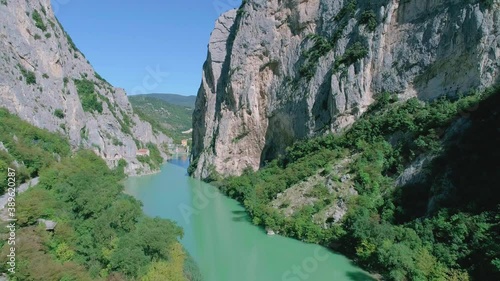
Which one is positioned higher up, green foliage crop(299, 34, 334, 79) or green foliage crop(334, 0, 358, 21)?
green foliage crop(334, 0, 358, 21)

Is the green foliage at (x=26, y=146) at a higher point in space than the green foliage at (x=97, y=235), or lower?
higher

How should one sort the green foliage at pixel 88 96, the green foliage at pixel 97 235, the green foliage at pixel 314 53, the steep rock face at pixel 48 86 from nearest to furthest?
the green foliage at pixel 97 235
the steep rock face at pixel 48 86
the green foliage at pixel 314 53
the green foliage at pixel 88 96

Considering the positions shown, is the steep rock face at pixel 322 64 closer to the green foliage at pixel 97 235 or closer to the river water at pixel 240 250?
the river water at pixel 240 250

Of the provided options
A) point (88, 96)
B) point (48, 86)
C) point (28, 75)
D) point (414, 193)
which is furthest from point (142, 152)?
point (414, 193)

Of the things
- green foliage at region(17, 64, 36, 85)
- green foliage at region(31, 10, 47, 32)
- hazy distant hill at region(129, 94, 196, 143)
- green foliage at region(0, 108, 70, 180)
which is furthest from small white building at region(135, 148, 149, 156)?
hazy distant hill at region(129, 94, 196, 143)

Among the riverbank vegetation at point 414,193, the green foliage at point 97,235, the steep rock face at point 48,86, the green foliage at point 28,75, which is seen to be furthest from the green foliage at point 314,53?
the green foliage at point 28,75

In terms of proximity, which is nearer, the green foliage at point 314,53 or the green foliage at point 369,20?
the green foliage at point 369,20

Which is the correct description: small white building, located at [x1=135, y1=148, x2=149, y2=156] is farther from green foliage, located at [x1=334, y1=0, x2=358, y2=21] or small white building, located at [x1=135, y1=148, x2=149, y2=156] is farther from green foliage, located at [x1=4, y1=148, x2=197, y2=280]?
green foliage, located at [x1=334, y1=0, x2=358, y2=21]
